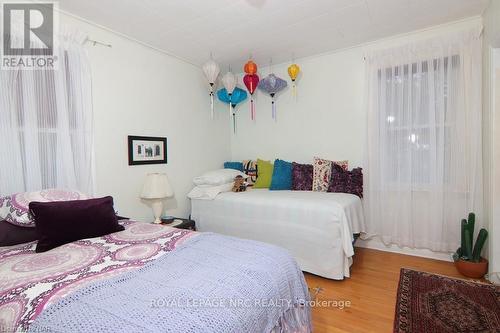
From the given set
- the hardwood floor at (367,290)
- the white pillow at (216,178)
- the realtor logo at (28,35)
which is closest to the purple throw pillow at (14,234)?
the realtor logo at (28,35)

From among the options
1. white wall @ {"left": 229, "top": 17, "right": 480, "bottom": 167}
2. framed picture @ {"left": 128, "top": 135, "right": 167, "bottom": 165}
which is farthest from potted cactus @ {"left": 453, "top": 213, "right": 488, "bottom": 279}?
framed picture @ {"left": 128, "top": 135, "right": 167, "bottom": 165}

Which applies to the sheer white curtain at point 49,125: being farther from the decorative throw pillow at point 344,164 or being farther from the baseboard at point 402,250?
the baseboard at point 402,250

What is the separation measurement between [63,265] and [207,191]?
1.96 metres

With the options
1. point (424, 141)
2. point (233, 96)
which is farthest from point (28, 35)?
point (424, 141)

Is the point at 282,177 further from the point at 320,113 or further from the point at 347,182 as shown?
the point at 320,113

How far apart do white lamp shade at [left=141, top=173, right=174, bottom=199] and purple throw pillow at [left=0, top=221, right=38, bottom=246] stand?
1.01 meters

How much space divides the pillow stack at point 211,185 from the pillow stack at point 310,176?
16.2 inches

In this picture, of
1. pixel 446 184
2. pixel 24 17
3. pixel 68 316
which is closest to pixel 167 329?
pixel 68 316

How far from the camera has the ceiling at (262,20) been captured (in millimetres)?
2197

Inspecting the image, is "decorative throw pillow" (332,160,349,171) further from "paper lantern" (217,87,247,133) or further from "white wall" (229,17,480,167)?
"paper lantern" (217,87,247,133)

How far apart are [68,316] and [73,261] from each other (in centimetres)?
55

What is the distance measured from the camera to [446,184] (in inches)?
104

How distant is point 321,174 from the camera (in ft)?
10.3

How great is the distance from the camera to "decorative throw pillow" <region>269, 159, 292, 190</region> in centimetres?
329
